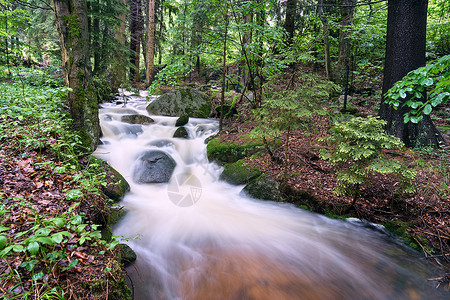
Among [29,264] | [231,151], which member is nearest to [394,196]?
[231,151]

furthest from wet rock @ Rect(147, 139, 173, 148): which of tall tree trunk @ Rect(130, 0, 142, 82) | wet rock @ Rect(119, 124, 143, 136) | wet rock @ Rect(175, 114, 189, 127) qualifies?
tall tree trunk @ Rect(130, 0, 142, 82)

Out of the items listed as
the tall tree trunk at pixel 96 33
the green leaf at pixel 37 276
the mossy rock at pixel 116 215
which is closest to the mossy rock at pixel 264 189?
the mossy rock at pixel 116 215

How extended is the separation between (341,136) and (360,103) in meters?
6.77

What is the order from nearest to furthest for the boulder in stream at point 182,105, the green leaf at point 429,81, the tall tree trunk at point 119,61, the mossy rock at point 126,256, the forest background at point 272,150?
the forest background at point 272,150, the green leaf at point 429,81, the mossy rock at point 126,256, the boulder in stream at point 182,105, the tall tree trunk at point 119,61

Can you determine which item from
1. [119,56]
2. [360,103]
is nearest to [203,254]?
[360,103]

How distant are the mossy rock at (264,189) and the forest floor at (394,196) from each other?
0.20m

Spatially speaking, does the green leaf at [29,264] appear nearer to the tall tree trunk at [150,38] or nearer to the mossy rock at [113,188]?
the mossy rock at [113,188]

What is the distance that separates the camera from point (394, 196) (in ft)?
14.0

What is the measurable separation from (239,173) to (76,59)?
184 inches

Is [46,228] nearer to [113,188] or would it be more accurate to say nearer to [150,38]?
[113,188]

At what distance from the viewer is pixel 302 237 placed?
431 cm

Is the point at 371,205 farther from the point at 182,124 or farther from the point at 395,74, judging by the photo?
the point at 182,124

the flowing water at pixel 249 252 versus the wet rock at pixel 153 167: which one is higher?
the wet rock at pixel 153 167

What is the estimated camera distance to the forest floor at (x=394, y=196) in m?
3.61
